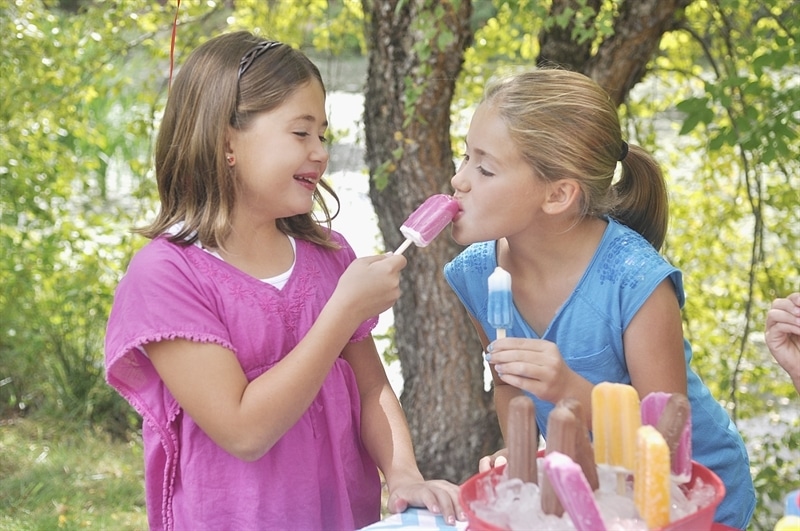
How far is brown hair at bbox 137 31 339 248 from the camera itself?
1.98m

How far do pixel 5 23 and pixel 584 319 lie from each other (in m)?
3.17

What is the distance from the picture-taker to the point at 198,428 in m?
1.93

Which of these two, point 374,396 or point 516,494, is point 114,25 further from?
point 516,494

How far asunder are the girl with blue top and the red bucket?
56cm

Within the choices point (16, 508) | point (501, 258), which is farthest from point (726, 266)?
point (16, 508)

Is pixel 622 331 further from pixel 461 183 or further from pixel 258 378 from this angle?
pixel 258 378

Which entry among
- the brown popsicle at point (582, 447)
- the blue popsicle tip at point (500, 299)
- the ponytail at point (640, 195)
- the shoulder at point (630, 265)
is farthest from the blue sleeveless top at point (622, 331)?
the brown popsicle at point (582, 447)

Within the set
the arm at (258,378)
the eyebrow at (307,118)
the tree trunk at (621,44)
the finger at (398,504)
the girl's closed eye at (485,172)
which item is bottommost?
the finger at (398,504)

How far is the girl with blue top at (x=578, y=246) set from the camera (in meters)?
1.97

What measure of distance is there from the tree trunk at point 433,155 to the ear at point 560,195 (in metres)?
0.95

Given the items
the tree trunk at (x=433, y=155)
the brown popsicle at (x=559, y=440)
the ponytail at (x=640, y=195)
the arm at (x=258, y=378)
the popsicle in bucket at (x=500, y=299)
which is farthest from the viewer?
the tree trunk at (x=433, y=155)

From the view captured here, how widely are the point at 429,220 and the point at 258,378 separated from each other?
1.56ft

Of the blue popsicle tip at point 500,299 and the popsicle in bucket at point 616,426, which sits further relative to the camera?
the blue popsicle tip at point 500,299

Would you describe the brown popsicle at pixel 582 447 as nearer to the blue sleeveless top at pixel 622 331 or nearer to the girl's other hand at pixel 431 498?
the girl's other hand at pixel 431 498
